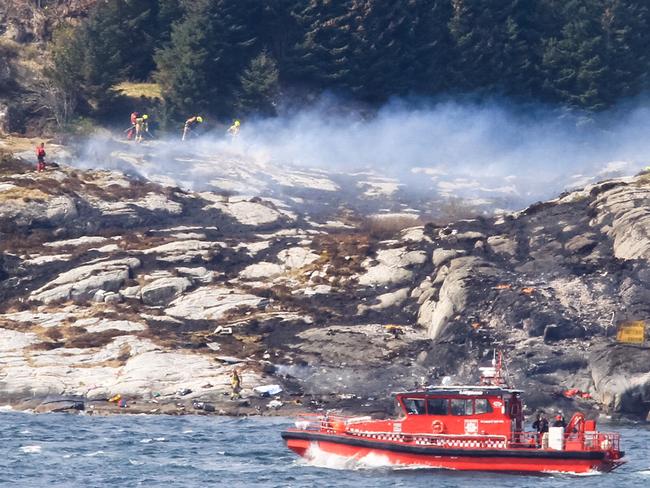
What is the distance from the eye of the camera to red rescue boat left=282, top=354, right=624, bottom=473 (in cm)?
5972

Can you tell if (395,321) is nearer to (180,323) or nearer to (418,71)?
(180,323)

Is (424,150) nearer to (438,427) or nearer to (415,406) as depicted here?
(415,406)

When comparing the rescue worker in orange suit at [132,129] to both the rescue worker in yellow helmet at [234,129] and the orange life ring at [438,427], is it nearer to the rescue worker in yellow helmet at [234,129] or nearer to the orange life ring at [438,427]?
the rescue worker in yellow helmet at [234,129]

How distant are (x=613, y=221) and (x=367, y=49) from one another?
40.0m

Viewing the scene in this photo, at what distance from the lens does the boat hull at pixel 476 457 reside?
59469 millimetres

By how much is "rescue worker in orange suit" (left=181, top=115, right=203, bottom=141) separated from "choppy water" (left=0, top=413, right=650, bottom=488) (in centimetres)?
4513

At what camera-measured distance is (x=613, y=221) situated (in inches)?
3575

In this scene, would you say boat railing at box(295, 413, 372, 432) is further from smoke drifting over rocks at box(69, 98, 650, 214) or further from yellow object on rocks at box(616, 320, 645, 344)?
smoke drifting over rocks at box(69, 98, 650, 214)

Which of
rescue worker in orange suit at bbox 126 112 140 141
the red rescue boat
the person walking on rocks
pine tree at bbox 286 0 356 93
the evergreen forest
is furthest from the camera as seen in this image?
pine tree at bbox 286 0 356 93

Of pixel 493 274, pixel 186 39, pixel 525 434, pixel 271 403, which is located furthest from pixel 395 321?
pixel 186 39

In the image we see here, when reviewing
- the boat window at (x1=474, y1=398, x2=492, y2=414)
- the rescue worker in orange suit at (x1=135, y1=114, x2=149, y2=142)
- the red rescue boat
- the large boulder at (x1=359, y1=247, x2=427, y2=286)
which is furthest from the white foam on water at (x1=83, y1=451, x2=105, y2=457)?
the rescue worker in orange suit at (x1=135, y1=114, x2=149, y2=142)

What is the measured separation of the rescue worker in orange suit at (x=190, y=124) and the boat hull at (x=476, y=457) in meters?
56.2

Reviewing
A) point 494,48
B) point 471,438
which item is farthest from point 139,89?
point 471,438

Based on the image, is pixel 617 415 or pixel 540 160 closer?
pixel 617 415
